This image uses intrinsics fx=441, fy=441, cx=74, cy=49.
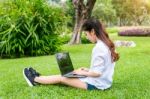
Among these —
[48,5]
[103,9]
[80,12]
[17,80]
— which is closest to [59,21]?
[48,5]

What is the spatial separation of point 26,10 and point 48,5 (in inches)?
35.3

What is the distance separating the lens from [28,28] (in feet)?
47.6

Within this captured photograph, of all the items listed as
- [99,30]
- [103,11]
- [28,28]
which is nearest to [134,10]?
[103,11]

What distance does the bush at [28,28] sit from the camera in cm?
1442

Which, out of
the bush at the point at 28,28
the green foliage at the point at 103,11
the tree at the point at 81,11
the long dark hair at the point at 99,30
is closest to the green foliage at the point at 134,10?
the green foliage at the point at 103,11

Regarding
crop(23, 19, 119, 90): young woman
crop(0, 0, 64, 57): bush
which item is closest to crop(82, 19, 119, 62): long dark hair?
crop(23, 19, 119, 90): young woman

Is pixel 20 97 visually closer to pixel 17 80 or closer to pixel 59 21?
pixel 17 80

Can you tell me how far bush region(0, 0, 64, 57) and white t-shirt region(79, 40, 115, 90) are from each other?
8041 mm

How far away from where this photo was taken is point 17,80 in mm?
7945

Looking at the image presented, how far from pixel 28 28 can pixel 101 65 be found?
8.50m

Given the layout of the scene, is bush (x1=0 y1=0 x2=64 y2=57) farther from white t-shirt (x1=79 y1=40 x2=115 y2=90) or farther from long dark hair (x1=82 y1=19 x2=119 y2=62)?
long dark hair (x1=82 y1=19 x2=119 y2=62)

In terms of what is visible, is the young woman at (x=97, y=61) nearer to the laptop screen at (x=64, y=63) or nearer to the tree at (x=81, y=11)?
the laptop screen at (x=64, y=63)

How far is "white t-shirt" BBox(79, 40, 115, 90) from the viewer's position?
6.28 m

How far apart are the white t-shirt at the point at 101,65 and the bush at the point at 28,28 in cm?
804
